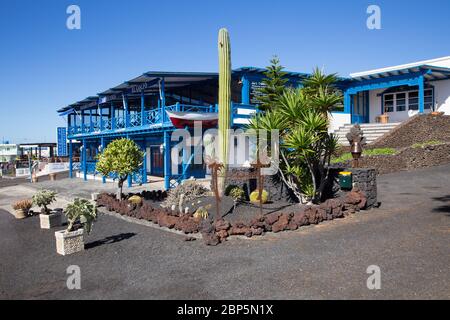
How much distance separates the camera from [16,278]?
5746 millimetres

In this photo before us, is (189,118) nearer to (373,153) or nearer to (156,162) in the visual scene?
(156,162)

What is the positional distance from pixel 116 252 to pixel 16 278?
171cm

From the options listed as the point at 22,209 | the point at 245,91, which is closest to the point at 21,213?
the point at 22,209

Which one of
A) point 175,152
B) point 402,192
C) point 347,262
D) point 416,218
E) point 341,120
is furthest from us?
point 341,120

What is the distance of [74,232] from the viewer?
7016 millimetres

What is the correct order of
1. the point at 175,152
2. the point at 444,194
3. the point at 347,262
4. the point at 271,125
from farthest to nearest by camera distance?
the point at 175,152, the point at 444,194, the point at 271,125, the point at 347,262

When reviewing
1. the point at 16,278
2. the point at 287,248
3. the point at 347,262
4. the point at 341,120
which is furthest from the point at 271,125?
the point at 341,120

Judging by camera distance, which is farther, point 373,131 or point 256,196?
point 373,131

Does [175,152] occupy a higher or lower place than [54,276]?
higher

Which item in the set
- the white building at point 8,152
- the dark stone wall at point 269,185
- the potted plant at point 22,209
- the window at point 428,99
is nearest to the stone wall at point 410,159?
the dark stone wall at point 269,185

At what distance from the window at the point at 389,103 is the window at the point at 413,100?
45.3 inches

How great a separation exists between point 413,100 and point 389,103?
5.35ft

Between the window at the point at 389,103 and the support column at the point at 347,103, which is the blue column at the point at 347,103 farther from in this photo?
the window at the point at 389,103
